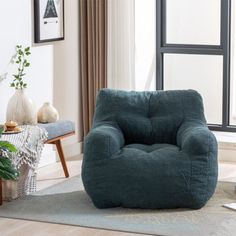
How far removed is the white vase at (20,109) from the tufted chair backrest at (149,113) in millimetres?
564

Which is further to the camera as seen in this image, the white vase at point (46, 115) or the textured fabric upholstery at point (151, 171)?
the white vase at point (46, 115)

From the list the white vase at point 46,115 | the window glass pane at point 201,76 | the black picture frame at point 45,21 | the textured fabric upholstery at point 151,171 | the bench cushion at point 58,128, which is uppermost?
the black picture frame at point 45,21

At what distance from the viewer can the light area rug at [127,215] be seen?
14.6 ft

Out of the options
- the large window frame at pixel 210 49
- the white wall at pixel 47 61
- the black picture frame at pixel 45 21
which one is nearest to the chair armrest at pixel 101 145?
the white wall at pixel 47 61

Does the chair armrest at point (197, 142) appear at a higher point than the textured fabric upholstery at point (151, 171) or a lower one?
higher

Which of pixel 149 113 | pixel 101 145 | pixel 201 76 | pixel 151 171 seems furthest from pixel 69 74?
pixel 151 171

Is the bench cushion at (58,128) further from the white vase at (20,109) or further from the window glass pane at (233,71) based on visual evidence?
the window glass pane at (233,71)

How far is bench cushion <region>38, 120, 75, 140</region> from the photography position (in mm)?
5574

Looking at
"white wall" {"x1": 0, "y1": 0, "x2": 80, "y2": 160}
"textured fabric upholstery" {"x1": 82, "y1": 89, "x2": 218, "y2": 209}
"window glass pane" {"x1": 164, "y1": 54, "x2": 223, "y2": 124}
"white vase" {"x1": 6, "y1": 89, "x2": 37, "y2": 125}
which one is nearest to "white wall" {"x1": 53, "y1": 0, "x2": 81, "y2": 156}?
"white wall" {"x1": 0, "y1": 0, "x2": 80, "y2": 160}

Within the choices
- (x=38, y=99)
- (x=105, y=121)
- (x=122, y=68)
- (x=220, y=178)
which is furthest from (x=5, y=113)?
(x=220, y=178)

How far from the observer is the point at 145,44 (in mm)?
6879

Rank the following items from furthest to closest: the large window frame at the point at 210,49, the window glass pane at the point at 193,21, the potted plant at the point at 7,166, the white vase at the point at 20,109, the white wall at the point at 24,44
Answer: the window glass pane at the point at 193,21, the large window frame at the point at 210,49, the white wall at the point at 24,44, the white vase at the point at 20,109, the potted plant at the point at 7,166

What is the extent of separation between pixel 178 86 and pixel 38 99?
5.11ft

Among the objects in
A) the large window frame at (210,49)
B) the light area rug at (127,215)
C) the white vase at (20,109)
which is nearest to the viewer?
the light area rug at (127,215)
